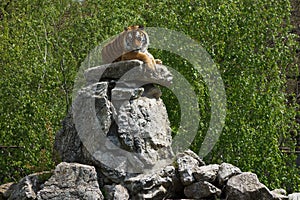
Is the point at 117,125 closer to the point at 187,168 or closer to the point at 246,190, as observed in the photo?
the point at 187,168

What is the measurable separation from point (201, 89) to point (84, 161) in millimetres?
3488

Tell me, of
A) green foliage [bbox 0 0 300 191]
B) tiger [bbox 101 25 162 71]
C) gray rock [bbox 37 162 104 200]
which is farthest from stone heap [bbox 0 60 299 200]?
green foliage [bbox 0 0 300 191]

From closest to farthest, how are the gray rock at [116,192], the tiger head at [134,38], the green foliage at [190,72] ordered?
the gray rock at [116,192], the tiger head at [134,38], the green foliage at [190,72]

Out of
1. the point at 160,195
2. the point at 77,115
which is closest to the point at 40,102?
the point at 77,115

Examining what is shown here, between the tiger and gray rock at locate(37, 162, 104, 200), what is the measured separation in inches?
58.4

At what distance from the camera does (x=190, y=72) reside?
412 inches

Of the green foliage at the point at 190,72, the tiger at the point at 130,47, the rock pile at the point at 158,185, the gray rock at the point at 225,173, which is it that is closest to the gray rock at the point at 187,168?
the rock pile at the point at 158,185

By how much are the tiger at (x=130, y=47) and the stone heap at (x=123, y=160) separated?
11cm

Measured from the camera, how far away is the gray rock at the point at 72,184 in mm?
6664

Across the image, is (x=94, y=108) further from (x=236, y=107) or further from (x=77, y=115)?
(x=236, y=107)

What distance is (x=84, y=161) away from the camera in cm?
724

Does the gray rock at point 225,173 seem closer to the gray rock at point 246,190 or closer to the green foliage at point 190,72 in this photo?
the gray rock at point 246,190

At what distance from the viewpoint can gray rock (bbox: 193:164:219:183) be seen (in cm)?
712

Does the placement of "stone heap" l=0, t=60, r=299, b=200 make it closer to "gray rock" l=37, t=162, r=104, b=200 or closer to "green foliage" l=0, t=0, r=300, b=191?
"gray rock" l=37, t=162, r=104, b=200
